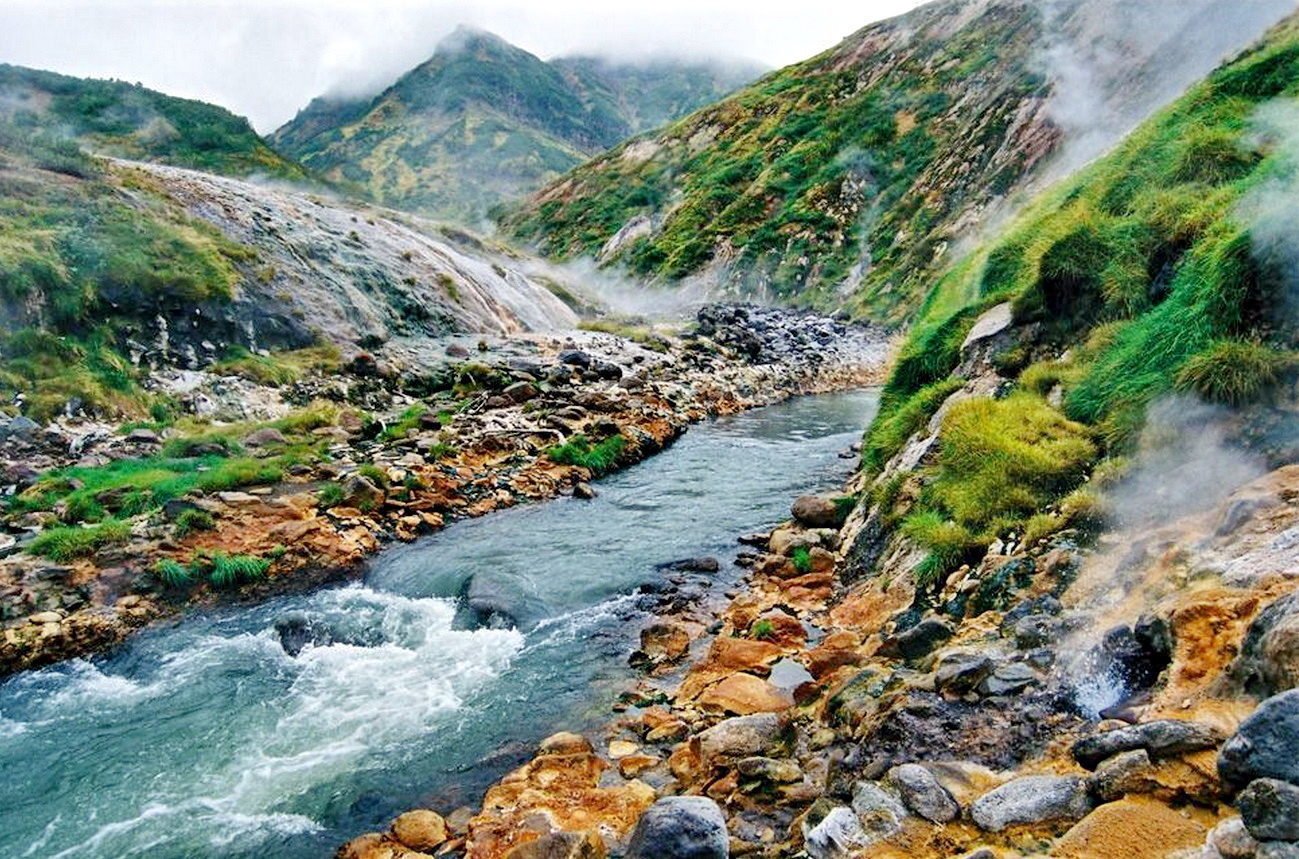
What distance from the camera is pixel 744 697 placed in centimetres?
746

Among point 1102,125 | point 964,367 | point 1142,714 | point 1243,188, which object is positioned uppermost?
point 1102,125

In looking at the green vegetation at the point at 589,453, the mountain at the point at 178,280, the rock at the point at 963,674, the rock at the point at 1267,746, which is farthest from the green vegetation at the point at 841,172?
the rock at the point at 1267,746

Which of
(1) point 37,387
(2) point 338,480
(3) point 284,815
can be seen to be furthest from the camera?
(1) point 37,387

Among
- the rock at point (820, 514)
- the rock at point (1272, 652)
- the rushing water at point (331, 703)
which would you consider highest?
the rock at point (1272, 652)

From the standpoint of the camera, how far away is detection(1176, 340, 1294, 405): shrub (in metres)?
6.10

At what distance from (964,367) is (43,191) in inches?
1052

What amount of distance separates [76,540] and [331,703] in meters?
5.58

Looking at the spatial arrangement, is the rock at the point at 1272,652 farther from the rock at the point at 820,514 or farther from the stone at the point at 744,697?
the rock at the point at 820,514

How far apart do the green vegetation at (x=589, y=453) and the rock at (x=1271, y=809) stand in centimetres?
1469

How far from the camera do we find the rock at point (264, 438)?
53.5 feet

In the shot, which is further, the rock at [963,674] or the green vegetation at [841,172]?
the green vegetation at [841,172]

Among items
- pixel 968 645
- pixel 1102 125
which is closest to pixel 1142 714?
pixel 968 645

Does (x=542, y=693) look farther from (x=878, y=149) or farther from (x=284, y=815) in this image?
(x=878, y=149)

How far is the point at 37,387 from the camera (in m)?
16.7
